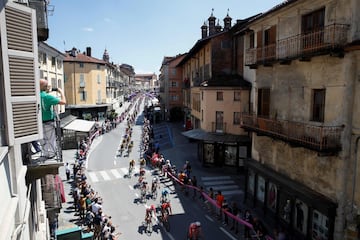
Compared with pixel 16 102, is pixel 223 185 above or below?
below

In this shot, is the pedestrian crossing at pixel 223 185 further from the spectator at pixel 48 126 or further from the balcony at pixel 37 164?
the balcony at pixel 37 164

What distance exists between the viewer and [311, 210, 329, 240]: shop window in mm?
12234

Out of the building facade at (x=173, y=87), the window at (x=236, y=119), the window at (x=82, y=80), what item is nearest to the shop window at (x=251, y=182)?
the window at (x=236, y=119)

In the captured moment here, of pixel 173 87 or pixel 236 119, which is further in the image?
pixel 173 87

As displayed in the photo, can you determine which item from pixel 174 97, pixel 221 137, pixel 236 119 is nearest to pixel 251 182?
pixel 221 137

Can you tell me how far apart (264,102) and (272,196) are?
5.38m

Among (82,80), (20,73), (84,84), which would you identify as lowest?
(20,73)

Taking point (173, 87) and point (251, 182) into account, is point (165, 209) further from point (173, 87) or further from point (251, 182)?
point (173, 87)

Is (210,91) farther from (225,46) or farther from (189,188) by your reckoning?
(189,188)

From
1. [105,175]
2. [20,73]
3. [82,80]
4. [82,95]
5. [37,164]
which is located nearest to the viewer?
[20,73]

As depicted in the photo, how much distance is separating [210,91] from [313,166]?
46.3ft

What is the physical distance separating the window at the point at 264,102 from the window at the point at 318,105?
3.92 metres

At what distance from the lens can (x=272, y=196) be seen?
16328 mm

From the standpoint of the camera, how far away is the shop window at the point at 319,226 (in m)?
12.2
